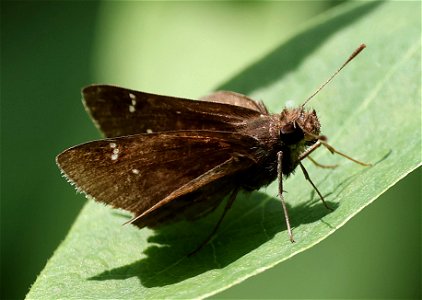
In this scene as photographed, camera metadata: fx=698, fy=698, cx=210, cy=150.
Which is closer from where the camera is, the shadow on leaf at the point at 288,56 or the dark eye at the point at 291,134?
the dark eye at the point at 291,134

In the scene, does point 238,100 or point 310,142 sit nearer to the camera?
point 310,142

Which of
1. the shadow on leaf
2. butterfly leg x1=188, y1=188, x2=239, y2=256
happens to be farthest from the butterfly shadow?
the shadow on leaf

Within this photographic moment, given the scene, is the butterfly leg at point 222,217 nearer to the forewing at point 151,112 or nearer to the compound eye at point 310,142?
the forewing at point 151,112

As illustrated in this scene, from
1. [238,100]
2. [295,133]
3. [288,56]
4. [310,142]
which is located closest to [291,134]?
[295,133]

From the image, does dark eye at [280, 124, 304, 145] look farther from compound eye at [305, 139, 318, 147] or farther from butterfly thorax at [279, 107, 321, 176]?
compound eye at [305, 139, 318, 147]

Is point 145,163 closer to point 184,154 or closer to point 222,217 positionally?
point 184,154

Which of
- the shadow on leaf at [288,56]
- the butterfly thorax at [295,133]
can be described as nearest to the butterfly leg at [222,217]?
the butterfly thorax at [295,133]

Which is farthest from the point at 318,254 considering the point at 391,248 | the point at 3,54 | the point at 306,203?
the point at 3,54
